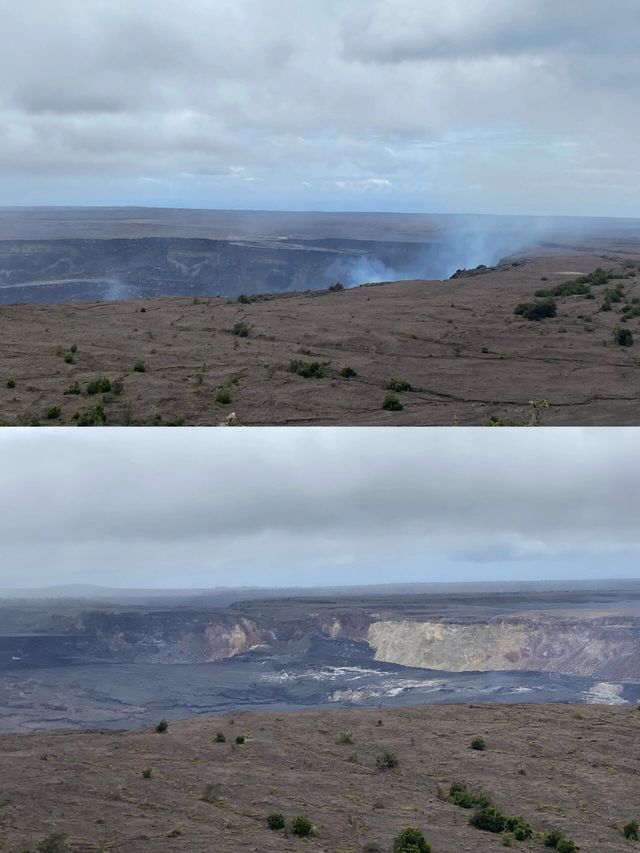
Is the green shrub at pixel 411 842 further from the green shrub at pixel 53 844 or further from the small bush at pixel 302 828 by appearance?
the green shrub at pixel 53 844

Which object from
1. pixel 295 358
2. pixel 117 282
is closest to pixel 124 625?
pixel 295 358

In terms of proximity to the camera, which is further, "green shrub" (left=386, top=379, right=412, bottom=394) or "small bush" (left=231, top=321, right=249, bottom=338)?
"small bush" (left=231, top=321, right=249, bottom=338)

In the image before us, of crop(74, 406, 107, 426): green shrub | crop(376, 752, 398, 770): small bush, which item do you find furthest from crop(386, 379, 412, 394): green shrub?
crop(376, 752, 398, 770): small bush

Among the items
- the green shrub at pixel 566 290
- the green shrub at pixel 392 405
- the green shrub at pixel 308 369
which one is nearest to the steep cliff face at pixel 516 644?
the green shrub at pixel 392 405

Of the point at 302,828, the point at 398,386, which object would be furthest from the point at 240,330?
the point at 302,828

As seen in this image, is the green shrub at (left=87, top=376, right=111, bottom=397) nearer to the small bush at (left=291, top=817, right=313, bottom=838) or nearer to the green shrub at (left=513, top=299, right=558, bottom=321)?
the small bush at (left=291, top=817, right=313, bottom=838)

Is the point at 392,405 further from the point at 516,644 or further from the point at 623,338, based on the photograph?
the point at 623,338
